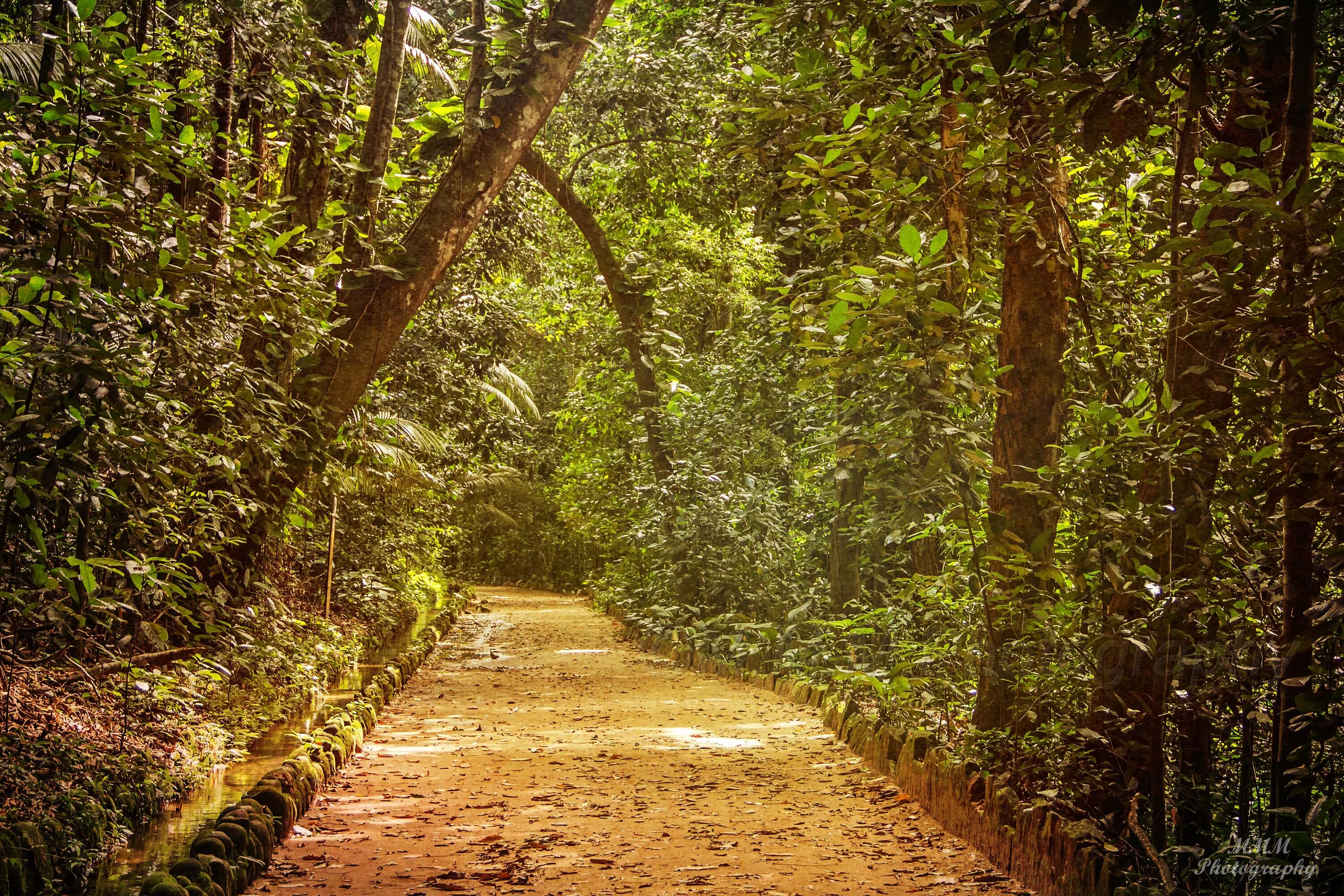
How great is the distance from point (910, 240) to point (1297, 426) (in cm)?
160

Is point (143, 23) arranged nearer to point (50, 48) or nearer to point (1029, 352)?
point (50, 48)

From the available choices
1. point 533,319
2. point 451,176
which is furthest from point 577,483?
point 451,176

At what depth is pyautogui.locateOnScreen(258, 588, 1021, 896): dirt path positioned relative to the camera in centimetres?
411

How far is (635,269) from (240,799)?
33.3ft

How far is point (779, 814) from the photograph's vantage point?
5223 mm

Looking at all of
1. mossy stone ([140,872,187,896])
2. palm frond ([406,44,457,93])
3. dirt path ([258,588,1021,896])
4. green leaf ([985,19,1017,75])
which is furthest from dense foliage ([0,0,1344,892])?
palm frond ([406,44,457,93])

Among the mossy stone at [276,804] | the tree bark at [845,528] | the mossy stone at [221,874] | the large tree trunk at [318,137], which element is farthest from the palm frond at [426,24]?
the mossy stone at [221,874]

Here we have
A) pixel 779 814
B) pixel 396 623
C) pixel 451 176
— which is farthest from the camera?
pixel 396 623

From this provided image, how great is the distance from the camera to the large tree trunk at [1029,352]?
495 cm

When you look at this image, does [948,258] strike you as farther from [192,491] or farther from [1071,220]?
[192,491]

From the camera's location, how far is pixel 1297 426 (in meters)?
2.64

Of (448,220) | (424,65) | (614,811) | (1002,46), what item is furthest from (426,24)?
(1002,46)

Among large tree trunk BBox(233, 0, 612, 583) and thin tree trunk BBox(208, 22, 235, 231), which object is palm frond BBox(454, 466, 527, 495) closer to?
large tree trunk BBox(233, 0, 612, 583)

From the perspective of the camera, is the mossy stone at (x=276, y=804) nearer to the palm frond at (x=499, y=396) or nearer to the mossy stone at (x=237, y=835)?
the mossy stone at (x=237, y=835)
